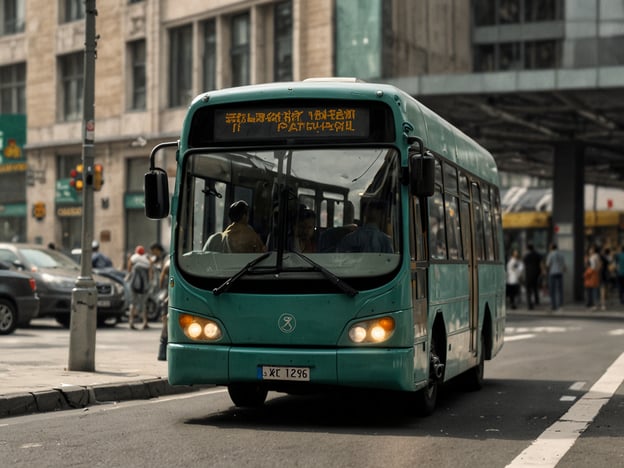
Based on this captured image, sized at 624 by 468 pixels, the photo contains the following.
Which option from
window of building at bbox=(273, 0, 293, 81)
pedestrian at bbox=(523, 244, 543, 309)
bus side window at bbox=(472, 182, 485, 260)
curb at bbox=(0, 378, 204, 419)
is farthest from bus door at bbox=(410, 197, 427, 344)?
window of building at bbox=(273, 0, 293, 81)

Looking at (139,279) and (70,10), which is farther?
(70,10)

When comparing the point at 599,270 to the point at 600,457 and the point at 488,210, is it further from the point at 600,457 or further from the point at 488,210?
the point at 600,457

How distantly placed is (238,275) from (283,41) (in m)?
30.3

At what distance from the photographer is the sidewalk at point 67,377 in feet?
36.8

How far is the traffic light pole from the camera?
45.1 feet

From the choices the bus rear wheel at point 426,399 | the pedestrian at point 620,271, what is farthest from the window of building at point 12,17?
the bus rear wheel at point 426,399

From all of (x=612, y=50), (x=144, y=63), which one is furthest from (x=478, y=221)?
(x=144, y=63)

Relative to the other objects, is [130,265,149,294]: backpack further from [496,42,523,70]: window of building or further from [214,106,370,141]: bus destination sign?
[496,42,523,70]: window of building

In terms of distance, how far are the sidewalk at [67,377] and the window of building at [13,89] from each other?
3147cm

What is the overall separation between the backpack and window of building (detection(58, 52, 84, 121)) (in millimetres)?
23264

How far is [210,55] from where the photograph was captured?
42094 mm

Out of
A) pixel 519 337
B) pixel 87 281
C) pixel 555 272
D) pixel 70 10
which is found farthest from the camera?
pixel 70 10

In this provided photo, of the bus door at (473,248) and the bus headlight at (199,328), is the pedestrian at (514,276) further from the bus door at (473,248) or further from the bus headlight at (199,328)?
the bus headlight at (199,328)

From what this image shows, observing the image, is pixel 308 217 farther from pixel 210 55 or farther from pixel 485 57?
pixel 485 57
